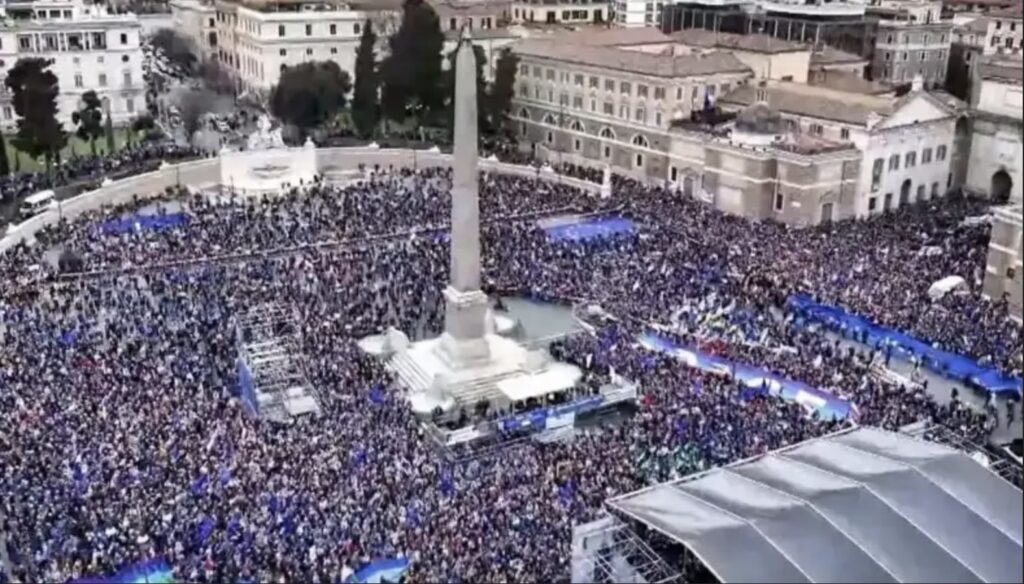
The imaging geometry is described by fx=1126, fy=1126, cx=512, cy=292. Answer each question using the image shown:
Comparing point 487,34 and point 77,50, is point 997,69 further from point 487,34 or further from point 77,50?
point 77,50

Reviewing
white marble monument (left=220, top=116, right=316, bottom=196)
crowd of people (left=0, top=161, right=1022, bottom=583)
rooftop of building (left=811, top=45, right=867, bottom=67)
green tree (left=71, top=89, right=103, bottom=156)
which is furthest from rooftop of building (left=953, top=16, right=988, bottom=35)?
green tree (left=71, top=89, right=103, bottom=156)

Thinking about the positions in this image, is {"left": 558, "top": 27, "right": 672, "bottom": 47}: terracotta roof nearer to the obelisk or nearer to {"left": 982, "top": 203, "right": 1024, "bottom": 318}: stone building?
{"left": 982, "top": 203, "right": 1024, "bottom": 318}: stone building

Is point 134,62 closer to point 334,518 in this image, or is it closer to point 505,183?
point 505,183

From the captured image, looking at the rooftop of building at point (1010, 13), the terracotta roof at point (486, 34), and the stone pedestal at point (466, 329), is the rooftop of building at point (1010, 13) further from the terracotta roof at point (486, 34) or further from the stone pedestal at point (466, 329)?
the stone pedestal at point (466, 329)

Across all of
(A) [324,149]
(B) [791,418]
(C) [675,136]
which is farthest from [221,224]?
(B) [791,418]

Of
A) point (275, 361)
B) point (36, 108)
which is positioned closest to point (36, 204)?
point (36, 108)

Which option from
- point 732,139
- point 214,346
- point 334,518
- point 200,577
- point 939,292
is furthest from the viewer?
point 732,139
